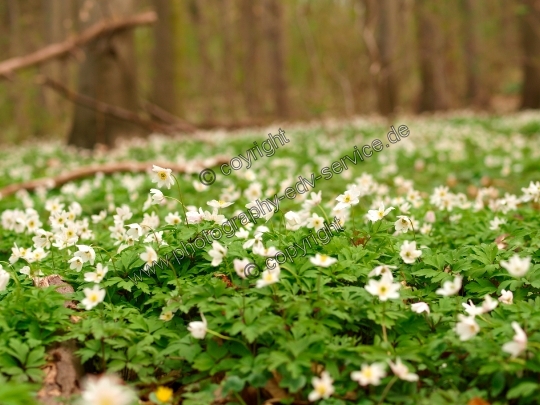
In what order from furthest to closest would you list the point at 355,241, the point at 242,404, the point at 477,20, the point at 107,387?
the point at 477,20
the point at 355,241
the point at 242,404
the point at 107,387

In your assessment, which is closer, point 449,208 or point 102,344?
point 102,344

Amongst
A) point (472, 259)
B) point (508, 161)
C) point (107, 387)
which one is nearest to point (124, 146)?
point (508, 161)

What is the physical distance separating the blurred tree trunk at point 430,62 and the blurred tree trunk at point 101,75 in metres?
11.3

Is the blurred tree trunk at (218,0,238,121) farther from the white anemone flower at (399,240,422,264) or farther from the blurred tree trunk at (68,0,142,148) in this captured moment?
the white anemone flower at (399,240,422,264)

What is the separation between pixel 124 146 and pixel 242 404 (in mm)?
10546

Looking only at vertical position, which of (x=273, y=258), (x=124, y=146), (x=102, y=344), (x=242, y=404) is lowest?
(x=124, y=146)

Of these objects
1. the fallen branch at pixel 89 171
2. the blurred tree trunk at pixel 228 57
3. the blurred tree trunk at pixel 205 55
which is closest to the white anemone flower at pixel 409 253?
the fallen branch at pixel 89 171

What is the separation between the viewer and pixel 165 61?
1639cm

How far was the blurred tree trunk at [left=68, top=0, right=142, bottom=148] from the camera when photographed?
41.2ft

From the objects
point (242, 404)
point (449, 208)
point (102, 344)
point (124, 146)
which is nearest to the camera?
point (242, 404)

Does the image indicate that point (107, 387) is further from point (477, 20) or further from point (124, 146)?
point (477, 20)

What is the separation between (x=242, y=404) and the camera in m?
2.29

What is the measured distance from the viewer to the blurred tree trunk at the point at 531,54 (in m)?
16.0

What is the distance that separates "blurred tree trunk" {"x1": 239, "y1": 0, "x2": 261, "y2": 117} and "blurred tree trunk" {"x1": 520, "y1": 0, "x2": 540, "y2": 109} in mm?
10237
